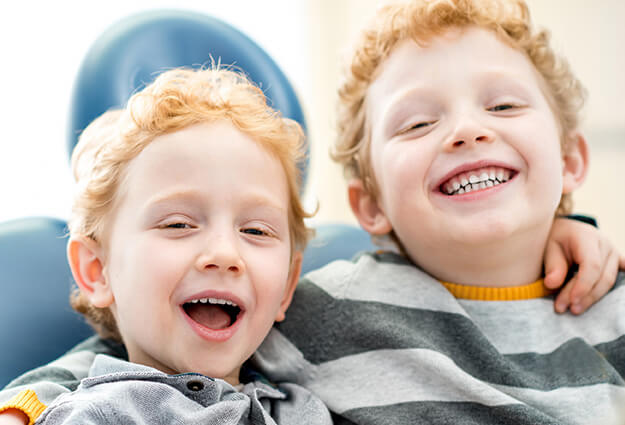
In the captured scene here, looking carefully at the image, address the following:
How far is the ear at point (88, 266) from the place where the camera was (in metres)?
0.80

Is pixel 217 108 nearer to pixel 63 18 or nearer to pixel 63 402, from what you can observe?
pixel 63 402

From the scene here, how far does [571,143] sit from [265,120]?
55 cm

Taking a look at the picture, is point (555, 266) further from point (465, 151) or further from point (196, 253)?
point (196, 253)

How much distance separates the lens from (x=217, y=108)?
2.67 feet

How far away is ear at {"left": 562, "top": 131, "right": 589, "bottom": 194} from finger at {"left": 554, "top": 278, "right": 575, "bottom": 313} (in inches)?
6.8

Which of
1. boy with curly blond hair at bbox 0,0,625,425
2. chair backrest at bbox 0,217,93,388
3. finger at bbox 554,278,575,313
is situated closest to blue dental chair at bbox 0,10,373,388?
chair backrest at bbox 0,217,93,388

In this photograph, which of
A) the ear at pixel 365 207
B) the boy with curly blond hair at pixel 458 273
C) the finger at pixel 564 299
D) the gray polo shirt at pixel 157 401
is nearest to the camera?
the gray polo shirt at pixel 157 401

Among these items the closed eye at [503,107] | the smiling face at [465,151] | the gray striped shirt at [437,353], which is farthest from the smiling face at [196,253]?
the closed eye at [503,107]

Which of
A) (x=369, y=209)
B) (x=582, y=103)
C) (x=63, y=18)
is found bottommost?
(x=369, y=209)

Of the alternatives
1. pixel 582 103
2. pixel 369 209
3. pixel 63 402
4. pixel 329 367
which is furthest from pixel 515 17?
pixel 63 402

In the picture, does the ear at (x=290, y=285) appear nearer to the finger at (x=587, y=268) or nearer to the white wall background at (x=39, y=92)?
the finger at (x=587, y=268)

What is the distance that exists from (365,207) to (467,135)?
0.85ft

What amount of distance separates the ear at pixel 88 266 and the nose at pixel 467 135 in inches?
19.7

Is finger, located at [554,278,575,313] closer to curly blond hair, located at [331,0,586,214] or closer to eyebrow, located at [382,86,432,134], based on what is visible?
curly blond hair, located at [331,0,586,214]
